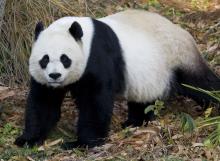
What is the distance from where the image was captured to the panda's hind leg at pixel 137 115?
25.6 ft

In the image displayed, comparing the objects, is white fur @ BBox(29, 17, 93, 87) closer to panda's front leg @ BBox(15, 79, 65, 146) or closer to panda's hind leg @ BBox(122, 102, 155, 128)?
panda's front leg @ BBox(15, 79, 65, 146)

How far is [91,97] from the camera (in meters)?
6.59

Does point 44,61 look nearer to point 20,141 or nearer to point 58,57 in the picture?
point 58,57

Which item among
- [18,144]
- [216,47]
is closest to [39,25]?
[18,144]

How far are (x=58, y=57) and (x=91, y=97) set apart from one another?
565mm

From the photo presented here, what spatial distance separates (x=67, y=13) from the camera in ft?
31.8

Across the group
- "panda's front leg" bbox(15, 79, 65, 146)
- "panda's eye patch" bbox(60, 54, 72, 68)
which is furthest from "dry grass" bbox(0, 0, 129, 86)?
"panda's eye patch" bbox(60, 54, 72, 68)

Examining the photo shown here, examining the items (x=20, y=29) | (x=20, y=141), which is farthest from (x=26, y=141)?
(x=20, y=29)

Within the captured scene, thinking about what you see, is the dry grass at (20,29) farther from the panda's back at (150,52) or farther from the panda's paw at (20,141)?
the panda's paw at (20,141)

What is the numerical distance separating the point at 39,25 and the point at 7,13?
261cm

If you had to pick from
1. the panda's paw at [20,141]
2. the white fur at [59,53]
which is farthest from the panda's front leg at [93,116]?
the panda's paw at [20,141]

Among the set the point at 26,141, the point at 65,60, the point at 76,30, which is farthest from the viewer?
the point at 26,141

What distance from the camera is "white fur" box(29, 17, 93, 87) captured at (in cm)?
637

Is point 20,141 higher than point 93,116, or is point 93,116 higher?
point 93,116
